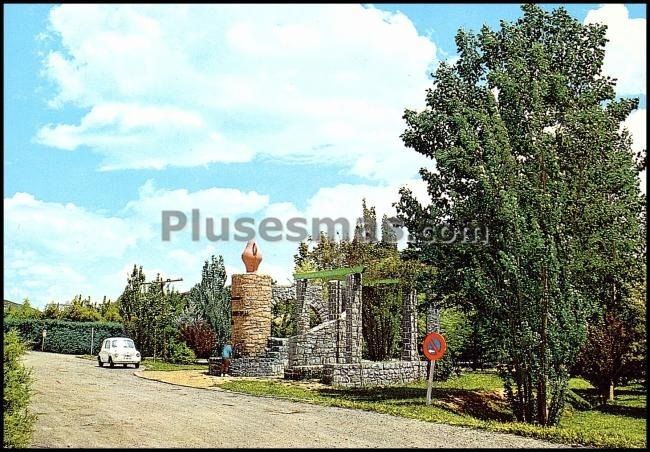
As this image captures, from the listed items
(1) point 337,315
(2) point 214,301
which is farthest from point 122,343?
(1) point 337,315

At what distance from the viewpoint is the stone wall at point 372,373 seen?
69.1 feet

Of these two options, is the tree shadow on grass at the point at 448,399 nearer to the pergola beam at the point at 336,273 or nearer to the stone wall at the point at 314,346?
the pergola beam at the point at 336,273

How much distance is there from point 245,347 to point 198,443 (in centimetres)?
1522

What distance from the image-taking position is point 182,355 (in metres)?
32.3

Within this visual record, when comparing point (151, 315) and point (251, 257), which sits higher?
point (251, 257)

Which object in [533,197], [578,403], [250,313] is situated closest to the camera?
[533,197]

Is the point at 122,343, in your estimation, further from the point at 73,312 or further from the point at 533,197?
the point at 533,197

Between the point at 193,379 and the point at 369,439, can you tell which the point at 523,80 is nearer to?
the point at 369,439

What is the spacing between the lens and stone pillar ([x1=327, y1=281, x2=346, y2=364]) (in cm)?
2467

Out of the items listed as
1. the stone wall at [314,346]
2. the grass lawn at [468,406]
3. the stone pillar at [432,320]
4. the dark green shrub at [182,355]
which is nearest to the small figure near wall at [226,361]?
the stone wall at [314,346]

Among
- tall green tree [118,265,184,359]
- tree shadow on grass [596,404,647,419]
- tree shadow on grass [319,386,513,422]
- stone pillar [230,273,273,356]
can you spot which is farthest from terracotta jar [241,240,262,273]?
tree shadow on grass [596,404,647,419]

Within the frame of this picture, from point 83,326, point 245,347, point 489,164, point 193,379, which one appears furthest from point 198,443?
point 83,326

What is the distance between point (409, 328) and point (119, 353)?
11639mm

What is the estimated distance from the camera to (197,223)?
81.5ft
